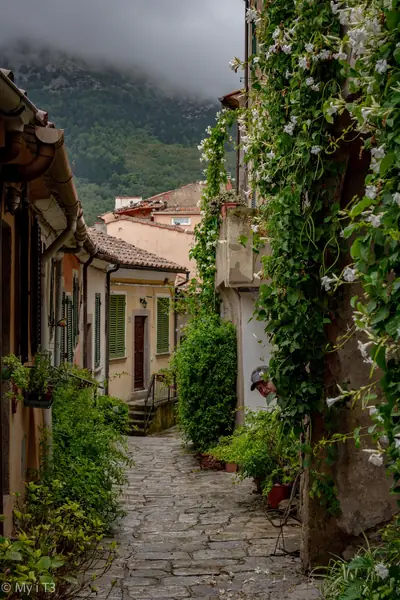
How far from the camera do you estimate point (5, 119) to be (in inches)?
187

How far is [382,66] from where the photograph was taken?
3.54 meters

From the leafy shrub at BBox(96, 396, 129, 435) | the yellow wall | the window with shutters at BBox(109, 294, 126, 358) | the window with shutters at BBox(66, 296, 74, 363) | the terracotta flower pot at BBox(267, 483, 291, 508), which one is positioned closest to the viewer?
the terracotta flower pot at BBox(267, 483, 291, 508)

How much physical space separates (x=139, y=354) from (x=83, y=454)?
15.7m

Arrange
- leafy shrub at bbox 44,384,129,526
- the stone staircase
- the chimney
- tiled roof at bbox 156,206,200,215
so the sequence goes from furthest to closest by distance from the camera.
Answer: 1. tiled roof at bbox 156,206,200,215
2. the chimney
3. the stone staircase
4. leafy shrub at bbox 44,384,129,526

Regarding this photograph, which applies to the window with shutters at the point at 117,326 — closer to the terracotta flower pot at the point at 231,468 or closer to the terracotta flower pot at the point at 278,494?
the terracotta flower pot at the point at 231,468

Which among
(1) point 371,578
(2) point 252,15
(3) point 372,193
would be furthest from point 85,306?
(3) point 372,193

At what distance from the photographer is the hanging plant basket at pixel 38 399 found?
642 cm

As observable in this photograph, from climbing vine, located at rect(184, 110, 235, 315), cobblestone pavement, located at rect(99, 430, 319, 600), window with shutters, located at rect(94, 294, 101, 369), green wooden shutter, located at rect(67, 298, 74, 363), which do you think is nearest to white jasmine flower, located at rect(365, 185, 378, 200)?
cobblestone pavement, located at rect(99, 430, 319, 600)

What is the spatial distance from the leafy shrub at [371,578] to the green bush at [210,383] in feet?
23.1

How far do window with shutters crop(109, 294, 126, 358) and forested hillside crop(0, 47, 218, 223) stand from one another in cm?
1507

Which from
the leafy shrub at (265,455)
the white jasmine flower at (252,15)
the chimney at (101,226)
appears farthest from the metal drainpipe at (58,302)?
the chimney at (101,226)

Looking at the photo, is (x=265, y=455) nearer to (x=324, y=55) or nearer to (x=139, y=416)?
(x=324, y=55)

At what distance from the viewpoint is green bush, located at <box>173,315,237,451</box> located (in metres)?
12.9

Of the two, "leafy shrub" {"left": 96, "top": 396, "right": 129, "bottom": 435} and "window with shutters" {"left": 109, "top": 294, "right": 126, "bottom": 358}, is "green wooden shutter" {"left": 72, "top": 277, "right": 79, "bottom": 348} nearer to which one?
"leafy shrub" {"left": 96, "top": 396, "right": 129, "bottom": 435}
